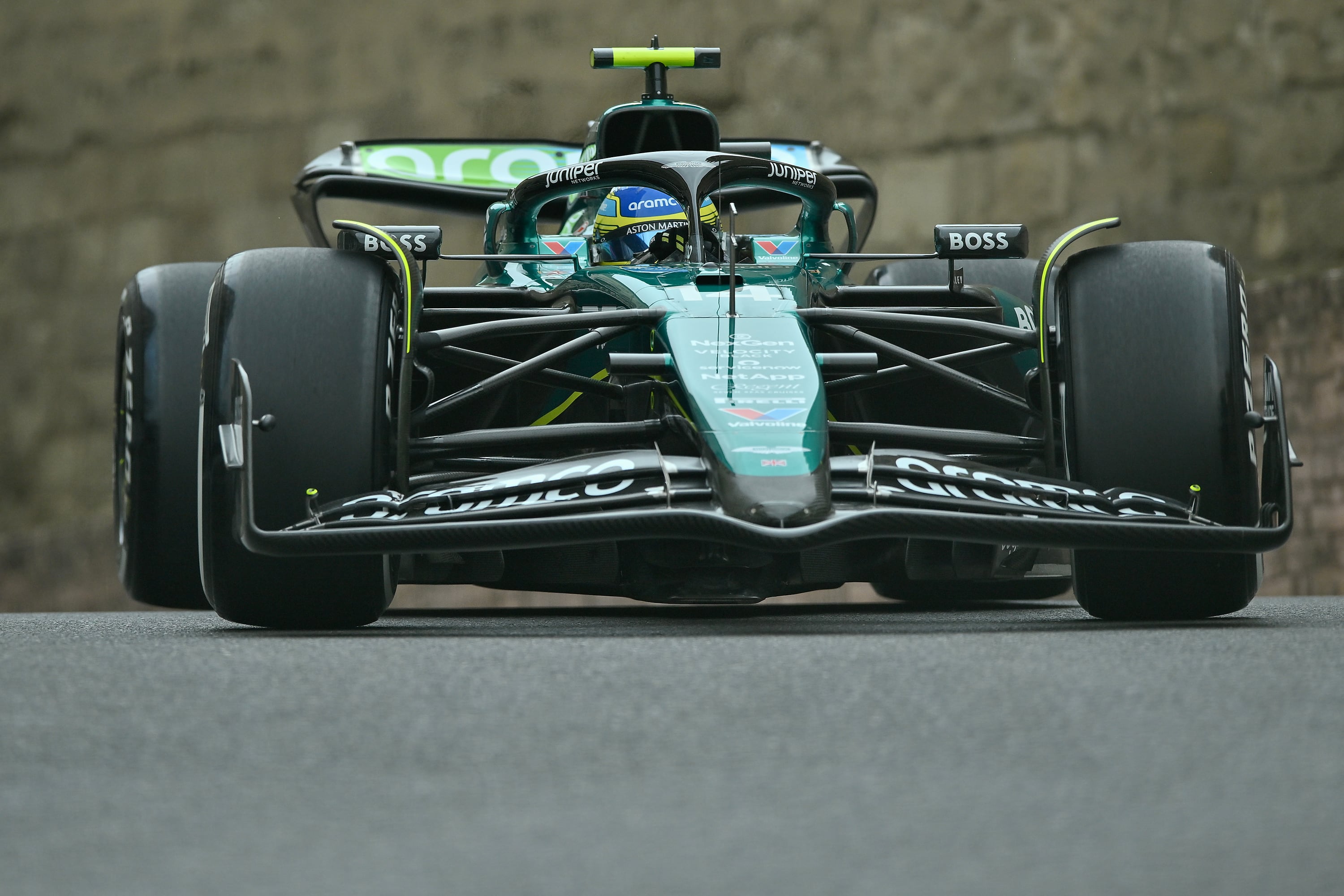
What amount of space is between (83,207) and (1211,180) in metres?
7.78

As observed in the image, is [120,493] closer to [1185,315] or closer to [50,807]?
[1185,315]

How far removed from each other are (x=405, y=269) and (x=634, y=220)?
137 centimetres

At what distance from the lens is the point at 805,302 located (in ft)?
17.5

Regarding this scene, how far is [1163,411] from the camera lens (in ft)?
14.5

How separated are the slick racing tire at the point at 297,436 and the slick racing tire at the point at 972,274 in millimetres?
2333

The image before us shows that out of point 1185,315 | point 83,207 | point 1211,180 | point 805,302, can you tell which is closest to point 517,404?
point 805,302

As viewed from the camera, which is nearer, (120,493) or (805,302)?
(805,302)

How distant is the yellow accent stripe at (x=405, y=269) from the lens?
4.57 metres

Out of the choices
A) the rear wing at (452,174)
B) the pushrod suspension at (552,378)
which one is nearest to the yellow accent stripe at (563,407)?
the pushrod suspension at (552,378)

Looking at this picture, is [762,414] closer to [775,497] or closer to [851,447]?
[775,497]

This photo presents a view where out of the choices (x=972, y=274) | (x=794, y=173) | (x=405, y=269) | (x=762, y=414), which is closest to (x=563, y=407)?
(x=405, y=269)

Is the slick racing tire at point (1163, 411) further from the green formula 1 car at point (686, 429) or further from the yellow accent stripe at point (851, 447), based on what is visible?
the yellow accent stripe at point (851, 447)

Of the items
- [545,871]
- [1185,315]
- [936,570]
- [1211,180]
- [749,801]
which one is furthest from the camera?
[1211,180]

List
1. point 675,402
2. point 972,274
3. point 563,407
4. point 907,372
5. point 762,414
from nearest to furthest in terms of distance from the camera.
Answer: point 762,414, point 675,402, point 907,372, point 563,407, point 972,274
